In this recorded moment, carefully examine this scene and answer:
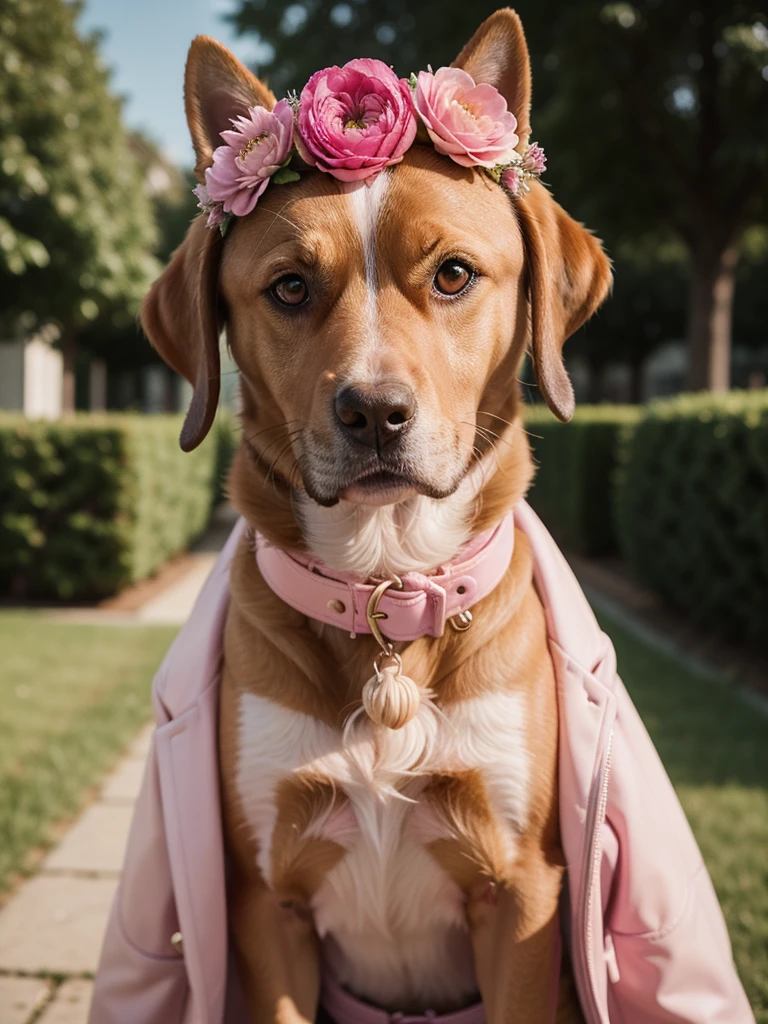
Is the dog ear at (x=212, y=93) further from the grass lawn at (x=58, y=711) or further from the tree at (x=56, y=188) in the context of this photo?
the tree at (x=56, y=188)

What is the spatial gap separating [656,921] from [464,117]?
174 centimetres

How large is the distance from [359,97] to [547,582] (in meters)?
1.12

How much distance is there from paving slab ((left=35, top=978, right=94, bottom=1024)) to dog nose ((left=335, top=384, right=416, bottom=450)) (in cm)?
181

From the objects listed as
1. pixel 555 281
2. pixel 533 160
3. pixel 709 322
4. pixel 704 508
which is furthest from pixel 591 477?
pixel 533 160

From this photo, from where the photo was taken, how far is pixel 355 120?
186cm

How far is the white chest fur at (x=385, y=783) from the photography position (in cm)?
182

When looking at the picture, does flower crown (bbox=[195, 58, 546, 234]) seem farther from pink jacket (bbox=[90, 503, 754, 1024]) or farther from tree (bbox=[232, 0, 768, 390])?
tree (bbox=[232, 0, 768, 390])

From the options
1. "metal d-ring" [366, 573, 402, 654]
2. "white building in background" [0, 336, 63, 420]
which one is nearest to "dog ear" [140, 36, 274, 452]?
"metal d-ring" [366, 573, 402, 654]

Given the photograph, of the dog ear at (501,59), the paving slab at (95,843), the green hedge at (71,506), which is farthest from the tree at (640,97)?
the paving slab at (95,843)

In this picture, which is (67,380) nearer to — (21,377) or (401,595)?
(21,377)

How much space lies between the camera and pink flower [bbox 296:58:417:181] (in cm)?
180

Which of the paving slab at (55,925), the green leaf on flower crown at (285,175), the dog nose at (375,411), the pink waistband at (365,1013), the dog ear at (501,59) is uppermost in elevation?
the dog ear at (501,59)

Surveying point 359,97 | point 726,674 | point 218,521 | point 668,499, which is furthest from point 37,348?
point 359,97

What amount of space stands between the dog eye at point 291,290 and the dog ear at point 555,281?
1.73 ft
